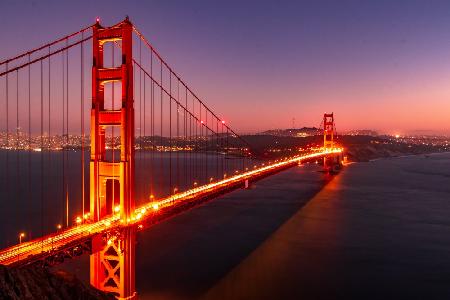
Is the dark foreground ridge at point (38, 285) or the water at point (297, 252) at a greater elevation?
the dark foreground ridge at point (38, 285)

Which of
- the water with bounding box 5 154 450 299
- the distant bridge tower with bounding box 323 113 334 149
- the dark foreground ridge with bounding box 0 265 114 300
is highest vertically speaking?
the distant bridge tower with bounding box 323 113 334 149

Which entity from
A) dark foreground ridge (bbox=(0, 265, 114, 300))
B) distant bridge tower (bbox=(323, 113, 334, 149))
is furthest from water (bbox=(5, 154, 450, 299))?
distant bridge tower (bbox=(323, 113, 334, 149))

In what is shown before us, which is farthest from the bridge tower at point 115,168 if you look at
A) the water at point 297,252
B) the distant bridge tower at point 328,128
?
the distant bridge tower at point 328,128

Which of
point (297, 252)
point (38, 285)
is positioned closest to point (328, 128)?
point (297, 252)

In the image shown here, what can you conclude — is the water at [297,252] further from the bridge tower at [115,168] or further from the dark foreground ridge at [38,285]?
the dark foreground ridge at [38,285]

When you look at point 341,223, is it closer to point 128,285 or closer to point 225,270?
point 225,270

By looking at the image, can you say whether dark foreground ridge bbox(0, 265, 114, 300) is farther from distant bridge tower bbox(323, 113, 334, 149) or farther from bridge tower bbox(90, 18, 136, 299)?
distant bridge tower bbox(323, 113, 334, 149)
